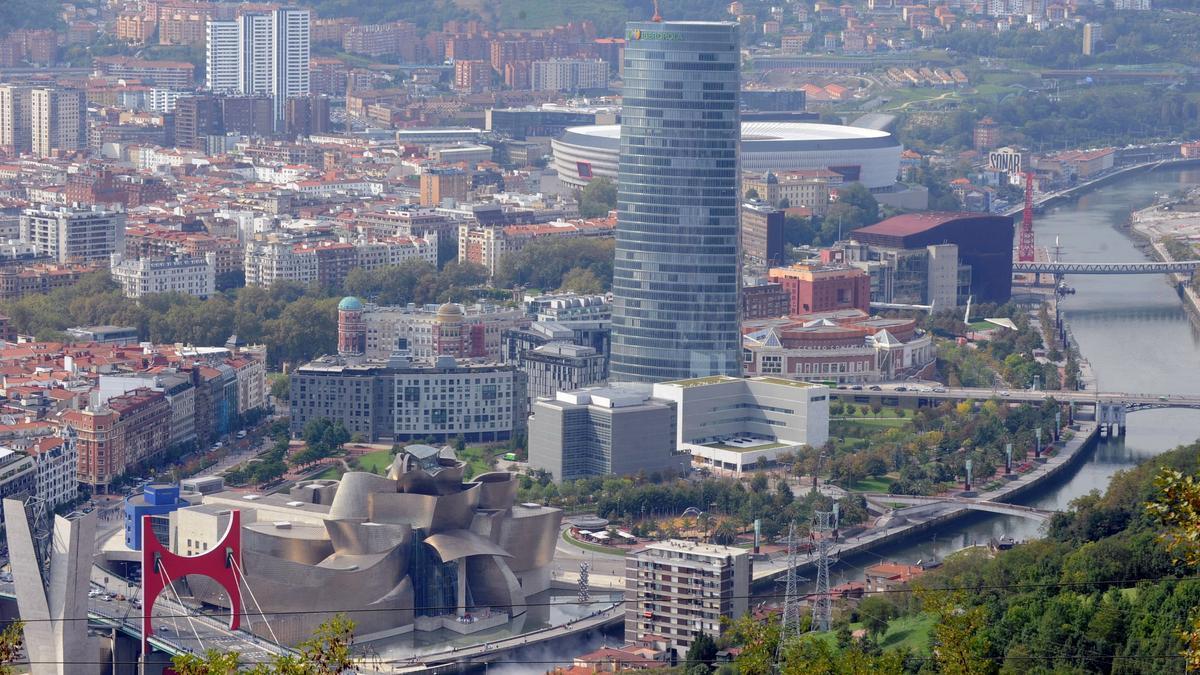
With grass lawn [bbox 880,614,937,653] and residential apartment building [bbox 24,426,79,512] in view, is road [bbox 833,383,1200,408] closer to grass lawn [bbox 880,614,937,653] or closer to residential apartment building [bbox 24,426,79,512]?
residential apartment building [bbox 24,426,79,512]

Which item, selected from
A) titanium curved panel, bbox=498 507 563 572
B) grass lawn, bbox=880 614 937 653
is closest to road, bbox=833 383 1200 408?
titanium curved panel, bbox=498 507 563 572

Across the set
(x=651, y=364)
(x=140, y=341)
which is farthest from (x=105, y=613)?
(x=140, y=341)

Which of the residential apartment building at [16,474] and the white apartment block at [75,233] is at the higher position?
the white apartment block at [75,233]

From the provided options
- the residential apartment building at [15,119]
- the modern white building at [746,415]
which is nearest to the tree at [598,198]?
the residential apartment building at [15,119]

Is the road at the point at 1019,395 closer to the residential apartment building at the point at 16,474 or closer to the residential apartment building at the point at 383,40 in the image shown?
the residential apartment building at the point at 16,474

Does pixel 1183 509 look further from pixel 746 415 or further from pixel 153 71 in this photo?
pixel 153 71

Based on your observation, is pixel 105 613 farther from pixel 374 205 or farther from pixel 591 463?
pixel 374 205
